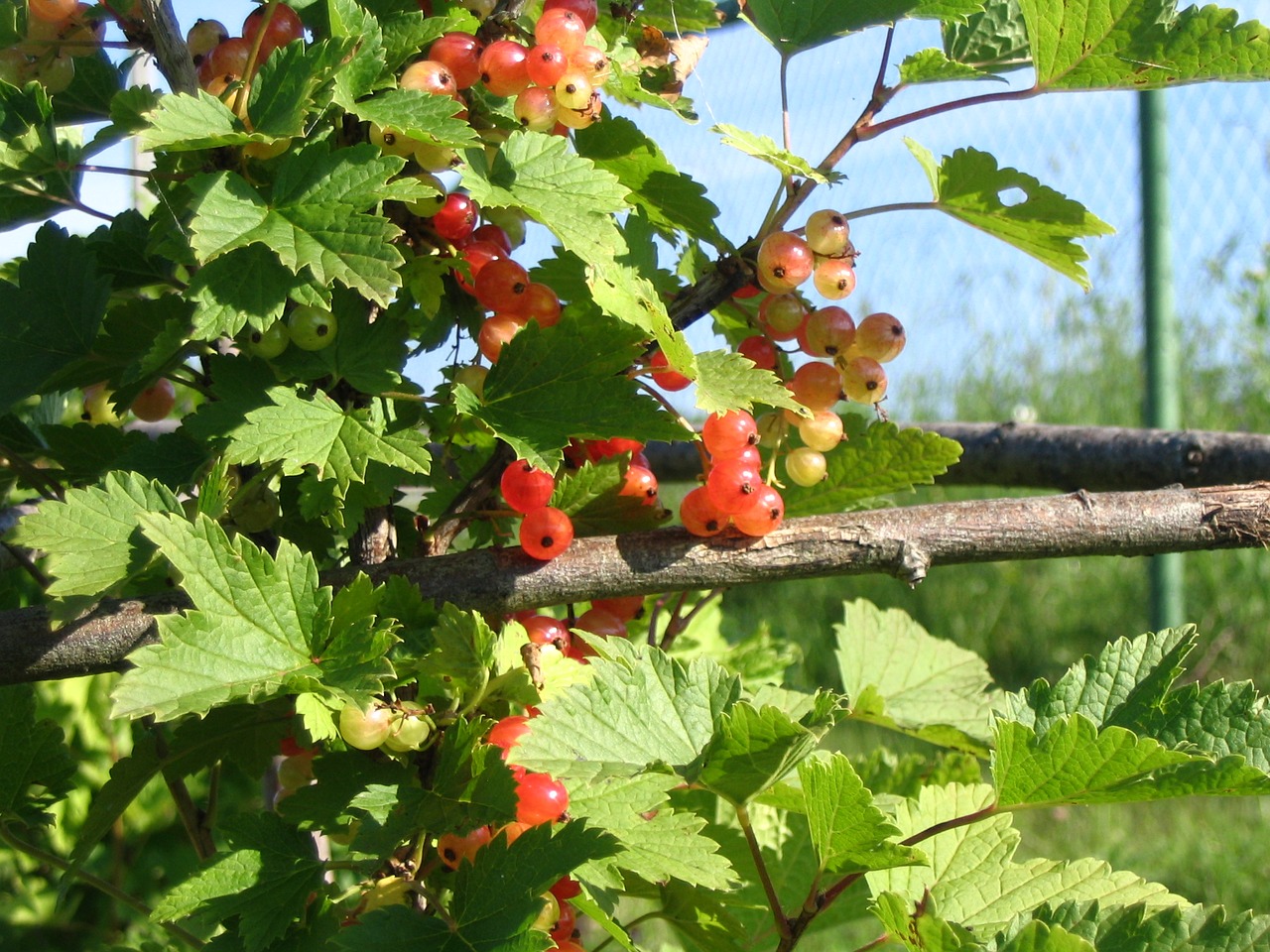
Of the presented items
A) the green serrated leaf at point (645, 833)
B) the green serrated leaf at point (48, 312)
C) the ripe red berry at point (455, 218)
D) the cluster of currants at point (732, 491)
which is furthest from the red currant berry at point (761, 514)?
the green serrated leaf at point (48, 312)

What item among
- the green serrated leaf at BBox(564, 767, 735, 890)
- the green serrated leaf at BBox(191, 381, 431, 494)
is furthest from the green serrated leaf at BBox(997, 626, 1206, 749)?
the green serrated leaf at BBox(191, 381, 431, 494)

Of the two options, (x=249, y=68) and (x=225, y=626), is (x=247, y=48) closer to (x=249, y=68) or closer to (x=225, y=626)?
(x=249, y=68)

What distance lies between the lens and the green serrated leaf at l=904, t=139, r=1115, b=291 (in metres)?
0.94

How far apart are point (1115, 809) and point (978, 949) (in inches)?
116

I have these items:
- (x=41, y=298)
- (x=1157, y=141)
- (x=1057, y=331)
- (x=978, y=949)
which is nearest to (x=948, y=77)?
(x=978, y=949)

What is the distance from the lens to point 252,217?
2.46 feet

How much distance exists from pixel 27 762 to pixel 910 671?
865mm

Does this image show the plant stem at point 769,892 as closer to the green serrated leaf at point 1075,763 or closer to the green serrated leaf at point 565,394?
the green serrated leaf at point 1075,763

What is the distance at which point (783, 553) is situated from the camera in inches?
35.4

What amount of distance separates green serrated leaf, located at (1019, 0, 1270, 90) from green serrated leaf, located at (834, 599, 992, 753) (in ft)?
1.79

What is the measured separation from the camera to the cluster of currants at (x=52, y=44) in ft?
2.93

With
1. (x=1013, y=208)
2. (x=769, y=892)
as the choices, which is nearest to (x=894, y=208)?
(x=1013, y=208)

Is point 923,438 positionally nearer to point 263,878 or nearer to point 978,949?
point 978,949

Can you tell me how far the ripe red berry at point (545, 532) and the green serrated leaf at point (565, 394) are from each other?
6cm
